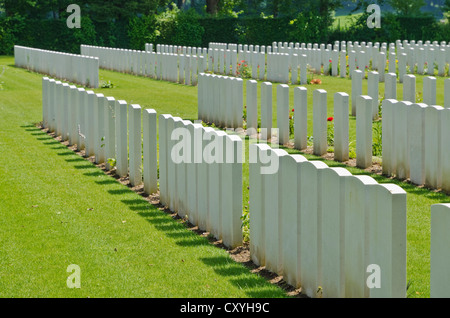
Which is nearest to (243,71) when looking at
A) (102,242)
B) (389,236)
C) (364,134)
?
(364,134)

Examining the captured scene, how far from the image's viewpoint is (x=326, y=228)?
5.87 m

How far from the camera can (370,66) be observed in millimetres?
26266

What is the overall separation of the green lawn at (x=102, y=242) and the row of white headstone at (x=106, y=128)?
0.27 m

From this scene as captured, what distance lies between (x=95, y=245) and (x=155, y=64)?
18.6 metres

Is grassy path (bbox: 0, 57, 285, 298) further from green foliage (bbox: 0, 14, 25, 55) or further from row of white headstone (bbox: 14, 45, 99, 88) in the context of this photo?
green foliage (bbox: 0, 14, 25, 55)

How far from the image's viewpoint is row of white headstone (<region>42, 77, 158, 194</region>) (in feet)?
32.4

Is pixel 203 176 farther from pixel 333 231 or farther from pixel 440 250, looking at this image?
pixel 440 250

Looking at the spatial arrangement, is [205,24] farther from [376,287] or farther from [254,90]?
[376,287]

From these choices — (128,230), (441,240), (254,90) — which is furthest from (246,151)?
(441,240)

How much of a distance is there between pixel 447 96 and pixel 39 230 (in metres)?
7.05

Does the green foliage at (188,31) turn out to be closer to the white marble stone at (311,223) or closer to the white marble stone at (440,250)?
the white marble stone at (311,223)

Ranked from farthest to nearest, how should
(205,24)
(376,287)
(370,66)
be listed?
1. (205,24)
2. (370,66)
3. (376,287)

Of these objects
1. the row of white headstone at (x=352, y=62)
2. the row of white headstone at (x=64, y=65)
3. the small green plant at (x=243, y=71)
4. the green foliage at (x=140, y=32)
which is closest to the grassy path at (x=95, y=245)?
the row of white headstone at (x=64, y=65)
